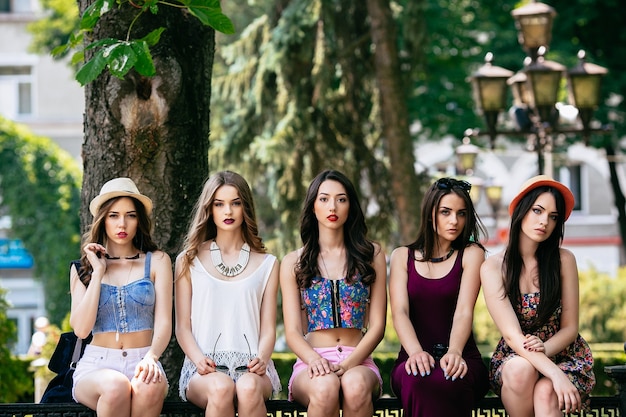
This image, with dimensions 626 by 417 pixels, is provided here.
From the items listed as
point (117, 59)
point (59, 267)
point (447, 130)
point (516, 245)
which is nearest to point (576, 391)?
point (516, 245)

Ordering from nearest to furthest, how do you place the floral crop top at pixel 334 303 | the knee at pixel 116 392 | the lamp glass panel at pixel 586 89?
the knee at pixel 116 392 < the floral crop top at pixel 334 303 < the lamp glass panel at pixel 586 89

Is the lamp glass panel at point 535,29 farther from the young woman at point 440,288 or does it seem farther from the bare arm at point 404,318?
the bare arm at point 404,318

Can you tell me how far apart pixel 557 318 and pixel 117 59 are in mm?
2761

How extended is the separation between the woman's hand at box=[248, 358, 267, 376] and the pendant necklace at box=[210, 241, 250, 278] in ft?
1.90

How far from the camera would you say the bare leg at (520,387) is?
589 cm

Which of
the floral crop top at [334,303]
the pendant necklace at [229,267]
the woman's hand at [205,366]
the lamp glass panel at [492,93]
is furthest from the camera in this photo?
the lamp glass panel at [492,93]

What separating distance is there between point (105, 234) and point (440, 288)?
6.28ft

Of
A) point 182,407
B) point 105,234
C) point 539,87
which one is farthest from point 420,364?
point 539,87

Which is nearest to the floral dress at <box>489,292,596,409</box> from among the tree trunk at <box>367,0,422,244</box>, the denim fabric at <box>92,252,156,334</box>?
the denim fabric at <box>92,252,156,334</box>

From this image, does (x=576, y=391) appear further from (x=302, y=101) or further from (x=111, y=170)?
(x=302, y=101)

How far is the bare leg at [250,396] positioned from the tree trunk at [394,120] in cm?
974

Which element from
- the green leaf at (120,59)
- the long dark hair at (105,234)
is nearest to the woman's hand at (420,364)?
the long dark hair at (105,234)

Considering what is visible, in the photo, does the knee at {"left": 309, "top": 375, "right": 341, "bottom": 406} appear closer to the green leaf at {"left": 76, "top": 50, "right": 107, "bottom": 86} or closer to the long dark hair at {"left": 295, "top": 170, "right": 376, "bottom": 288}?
the long dark hair at {"left": 295, "top": 170, "right": 376, "bottom": 288}

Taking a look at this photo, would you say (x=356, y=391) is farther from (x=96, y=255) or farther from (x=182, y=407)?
(x=96, y=255)
